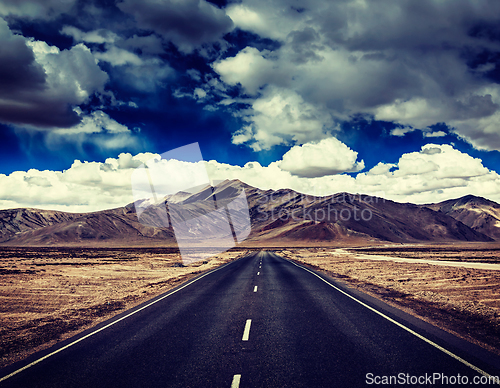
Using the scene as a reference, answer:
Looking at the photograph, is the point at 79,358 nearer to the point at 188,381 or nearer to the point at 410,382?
the point at 188,381

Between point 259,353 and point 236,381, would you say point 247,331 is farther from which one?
point 236,381

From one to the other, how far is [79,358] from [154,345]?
5.12ft

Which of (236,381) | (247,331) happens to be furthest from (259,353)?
(247,331)

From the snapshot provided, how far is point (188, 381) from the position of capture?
5273 millimetres

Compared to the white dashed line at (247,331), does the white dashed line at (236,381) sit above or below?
above

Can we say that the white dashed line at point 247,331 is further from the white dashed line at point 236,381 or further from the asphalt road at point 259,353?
the white dashed line at point 236,381

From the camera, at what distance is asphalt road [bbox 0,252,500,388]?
5.40 meters

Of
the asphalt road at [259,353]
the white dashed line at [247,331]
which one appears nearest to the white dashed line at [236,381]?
the asphalt road at [259,353]

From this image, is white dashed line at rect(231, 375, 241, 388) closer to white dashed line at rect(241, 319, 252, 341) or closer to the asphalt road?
the asphalt road

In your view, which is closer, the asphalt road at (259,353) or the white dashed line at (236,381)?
the white dashed line at (236,381)

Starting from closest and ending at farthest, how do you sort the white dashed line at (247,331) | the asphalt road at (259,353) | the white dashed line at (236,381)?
the white dashed line at (236,381), the asphalt road at (259,353), the white dashed line at (247,331)

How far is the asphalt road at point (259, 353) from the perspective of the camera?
5.40 meters

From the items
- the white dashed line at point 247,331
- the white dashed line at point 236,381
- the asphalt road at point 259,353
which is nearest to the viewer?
the white dashed line at point 236,381

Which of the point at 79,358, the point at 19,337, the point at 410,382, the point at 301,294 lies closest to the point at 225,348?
the point at 79,358
